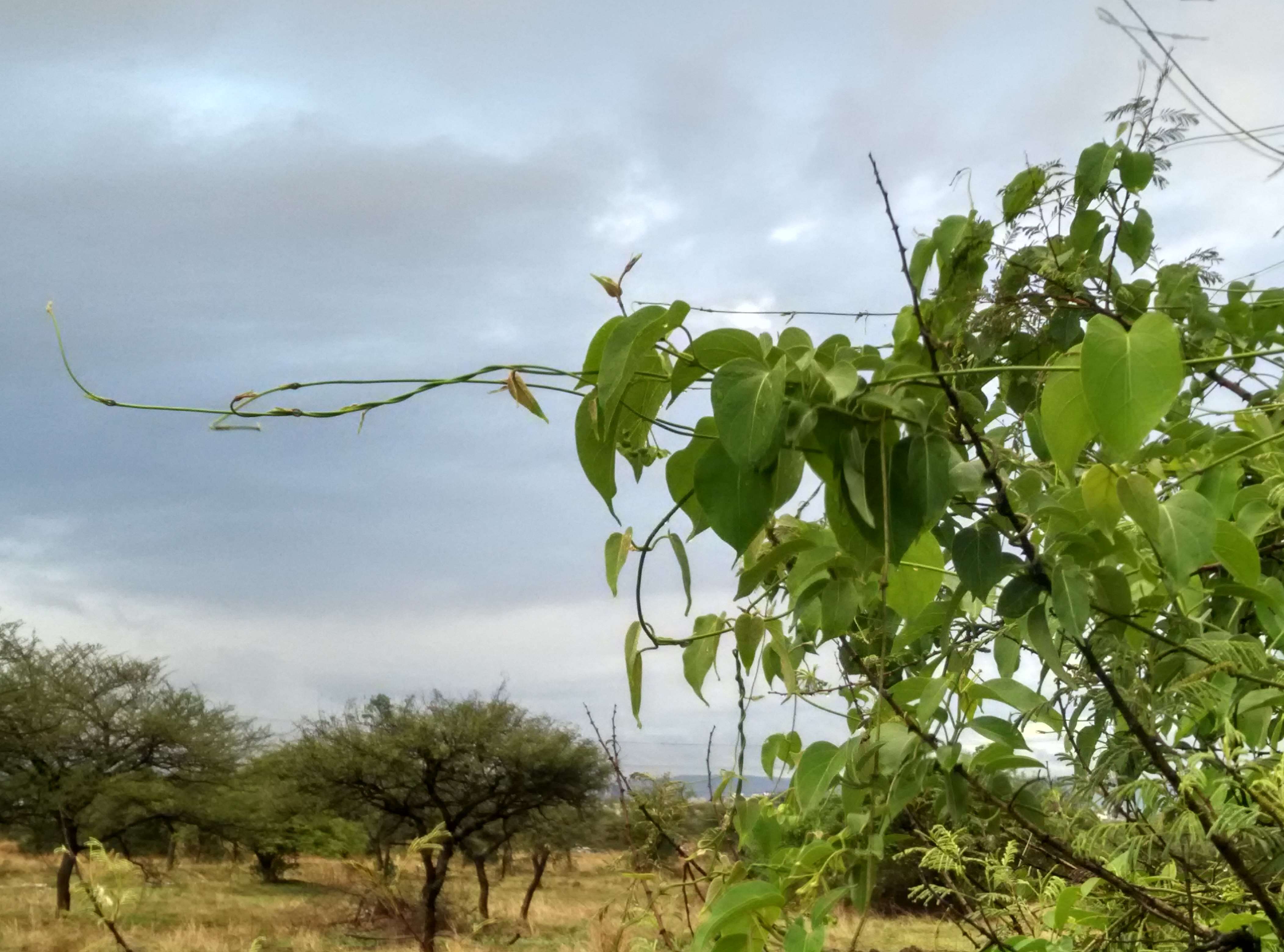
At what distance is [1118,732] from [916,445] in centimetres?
36

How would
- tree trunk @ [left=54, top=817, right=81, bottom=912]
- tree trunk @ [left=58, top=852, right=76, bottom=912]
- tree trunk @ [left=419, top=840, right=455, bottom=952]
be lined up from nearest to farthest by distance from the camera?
1. tree trunk @ [left=419, top=840, right=455, bottom=952]
2. tree trunk @ [left=58, top=852, right=76, bottom=912]
3. tree trunk @ [left=54, top=817, right=81, bottom=912]

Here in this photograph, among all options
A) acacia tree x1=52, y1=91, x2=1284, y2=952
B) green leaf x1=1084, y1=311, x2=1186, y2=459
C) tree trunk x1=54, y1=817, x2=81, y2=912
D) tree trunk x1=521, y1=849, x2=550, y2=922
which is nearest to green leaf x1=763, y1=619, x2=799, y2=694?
acacia tree x1=52, y1=91, x2=1284, y2=952

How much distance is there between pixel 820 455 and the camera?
46 cm

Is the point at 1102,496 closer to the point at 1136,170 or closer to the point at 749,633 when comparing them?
the point at 749,633

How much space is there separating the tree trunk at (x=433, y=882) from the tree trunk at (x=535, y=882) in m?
1.24

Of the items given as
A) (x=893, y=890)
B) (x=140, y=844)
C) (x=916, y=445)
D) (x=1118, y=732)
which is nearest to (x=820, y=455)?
(x=916, y=445)

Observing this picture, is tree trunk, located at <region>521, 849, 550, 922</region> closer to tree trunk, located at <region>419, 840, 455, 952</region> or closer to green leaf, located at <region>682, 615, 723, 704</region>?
tree trunk, located at <region>419, 840, 455, 952</region>

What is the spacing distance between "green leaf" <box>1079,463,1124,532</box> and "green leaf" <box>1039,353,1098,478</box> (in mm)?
50

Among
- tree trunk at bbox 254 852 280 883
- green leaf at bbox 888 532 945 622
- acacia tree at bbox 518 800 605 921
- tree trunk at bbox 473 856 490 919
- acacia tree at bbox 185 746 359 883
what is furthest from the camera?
tree trunk at bbox 254 852 280 883

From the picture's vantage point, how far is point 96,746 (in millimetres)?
17422

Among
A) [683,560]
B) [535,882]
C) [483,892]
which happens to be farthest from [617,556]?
[483,892]

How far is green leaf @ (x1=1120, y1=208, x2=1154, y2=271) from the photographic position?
1.01 m

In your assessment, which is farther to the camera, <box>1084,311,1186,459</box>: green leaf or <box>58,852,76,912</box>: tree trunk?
<box>58,852,76,912</box>: tree trunk

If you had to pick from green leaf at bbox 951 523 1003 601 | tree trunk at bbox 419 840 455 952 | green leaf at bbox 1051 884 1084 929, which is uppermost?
green leaf at bbox 951 523 1003 601
